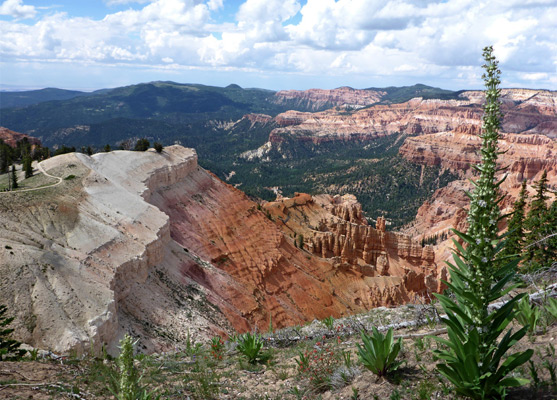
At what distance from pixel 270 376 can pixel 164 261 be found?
2659cm

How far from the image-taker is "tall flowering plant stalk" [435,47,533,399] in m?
4.96

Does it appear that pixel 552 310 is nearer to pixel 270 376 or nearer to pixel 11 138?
pixel 270 376

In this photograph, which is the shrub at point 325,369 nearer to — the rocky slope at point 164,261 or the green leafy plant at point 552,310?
the green leafy plant at point 552,310

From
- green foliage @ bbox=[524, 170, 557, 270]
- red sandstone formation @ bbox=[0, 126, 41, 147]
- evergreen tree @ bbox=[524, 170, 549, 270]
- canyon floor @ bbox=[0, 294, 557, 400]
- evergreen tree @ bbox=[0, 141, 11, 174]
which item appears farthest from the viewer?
red sandstone formation @ bbox=[0, 126, 41, 147]

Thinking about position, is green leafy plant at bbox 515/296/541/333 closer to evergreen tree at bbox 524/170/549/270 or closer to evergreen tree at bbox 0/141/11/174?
evergreen tree at bbox 524/170/549/270

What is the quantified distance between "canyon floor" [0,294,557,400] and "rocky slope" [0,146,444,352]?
10.6 metres

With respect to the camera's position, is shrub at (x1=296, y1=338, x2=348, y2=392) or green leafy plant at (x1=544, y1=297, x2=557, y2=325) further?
shrub at (x1=296, y1=338, x2=348, y2=392)

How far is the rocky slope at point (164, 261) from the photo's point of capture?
20156mm

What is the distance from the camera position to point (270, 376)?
883 centimetres

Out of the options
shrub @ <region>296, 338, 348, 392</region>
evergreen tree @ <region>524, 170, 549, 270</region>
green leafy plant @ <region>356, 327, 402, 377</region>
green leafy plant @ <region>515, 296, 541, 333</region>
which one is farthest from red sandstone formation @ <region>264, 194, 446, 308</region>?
green leafy plant @ <region>356, 327, 402, 377</region>

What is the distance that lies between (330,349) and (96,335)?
48.1 ft

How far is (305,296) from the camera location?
45.8m

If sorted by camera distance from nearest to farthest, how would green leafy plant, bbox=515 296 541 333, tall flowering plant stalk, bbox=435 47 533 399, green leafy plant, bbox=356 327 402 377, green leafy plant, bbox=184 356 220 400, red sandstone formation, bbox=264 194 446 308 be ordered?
tall flowering plant stalk, bbox=435 47 533 399, green leafy plant, bbox=356 327 402 377, green leafy plant, bbox=515 296 541 333, green leafy plant, bbox=184 356 220 400, red sandstone formation, bbox=264 194 446 308

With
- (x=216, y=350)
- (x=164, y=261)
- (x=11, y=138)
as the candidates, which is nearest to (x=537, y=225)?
(x=216, y=350)
